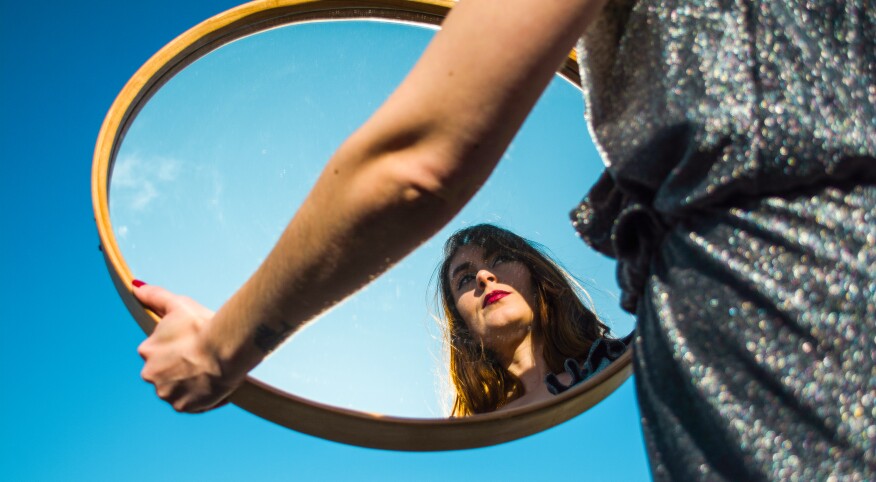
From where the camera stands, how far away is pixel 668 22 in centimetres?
71

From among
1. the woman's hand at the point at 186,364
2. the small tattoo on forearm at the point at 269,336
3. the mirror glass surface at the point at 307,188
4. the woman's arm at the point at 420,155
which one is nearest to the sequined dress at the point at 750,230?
the woman's arm at the point at 420,155

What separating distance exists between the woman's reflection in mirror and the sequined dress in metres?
1.57

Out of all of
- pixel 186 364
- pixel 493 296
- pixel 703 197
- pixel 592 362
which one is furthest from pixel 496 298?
pixel 703 197

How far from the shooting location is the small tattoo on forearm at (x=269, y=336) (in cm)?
80

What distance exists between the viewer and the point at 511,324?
Answer: 2.56m

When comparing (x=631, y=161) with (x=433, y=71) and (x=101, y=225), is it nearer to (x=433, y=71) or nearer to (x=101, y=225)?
(x=433, y=71)

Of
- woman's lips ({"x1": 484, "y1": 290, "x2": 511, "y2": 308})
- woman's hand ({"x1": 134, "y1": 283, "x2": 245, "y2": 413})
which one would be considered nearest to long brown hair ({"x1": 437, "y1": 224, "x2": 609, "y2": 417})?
woman's lips ({"x1": 484, "y1": 290, "x2": 511, "y2": 308})

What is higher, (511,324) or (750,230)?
(511,324)

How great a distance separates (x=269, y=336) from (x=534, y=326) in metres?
1.90

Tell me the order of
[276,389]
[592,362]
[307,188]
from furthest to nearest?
[592,362] < [307,188] < [276,389]

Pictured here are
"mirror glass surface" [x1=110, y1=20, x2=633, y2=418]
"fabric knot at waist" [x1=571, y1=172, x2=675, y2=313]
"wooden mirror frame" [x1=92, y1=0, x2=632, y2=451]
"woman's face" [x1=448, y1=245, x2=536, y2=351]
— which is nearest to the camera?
"fabric knot at waist" [x1=571, y1=172, x2=675, y2=313]

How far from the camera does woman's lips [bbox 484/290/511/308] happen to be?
256 cm

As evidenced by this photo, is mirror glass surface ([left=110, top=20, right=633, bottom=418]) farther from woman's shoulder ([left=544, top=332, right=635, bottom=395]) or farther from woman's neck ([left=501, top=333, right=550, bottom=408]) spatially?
woman's neck ([left=501, top=333, right=550, bottom=408])

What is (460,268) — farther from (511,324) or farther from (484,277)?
(511,324)
